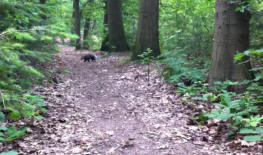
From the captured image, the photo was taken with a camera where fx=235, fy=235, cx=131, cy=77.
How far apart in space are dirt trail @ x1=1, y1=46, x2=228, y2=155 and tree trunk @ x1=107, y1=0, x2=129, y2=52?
22.1 feet

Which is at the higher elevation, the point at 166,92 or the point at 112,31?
the point at 112,31

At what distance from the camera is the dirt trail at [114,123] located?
370 cm

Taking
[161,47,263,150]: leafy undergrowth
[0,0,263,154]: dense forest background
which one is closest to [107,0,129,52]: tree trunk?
[0,0,263,154]: dense forest background

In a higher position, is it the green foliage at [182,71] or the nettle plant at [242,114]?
the green foliage at [182,71]

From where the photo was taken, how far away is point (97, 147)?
3.77 m

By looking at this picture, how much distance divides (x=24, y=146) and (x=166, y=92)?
384cm

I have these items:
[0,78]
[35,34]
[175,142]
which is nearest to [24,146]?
[0,78]

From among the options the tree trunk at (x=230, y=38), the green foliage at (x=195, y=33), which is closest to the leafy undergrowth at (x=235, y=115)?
the tree trunk at (x=230, y=38)

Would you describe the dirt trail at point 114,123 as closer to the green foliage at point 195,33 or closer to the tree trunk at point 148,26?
the green foliage at point 195,33

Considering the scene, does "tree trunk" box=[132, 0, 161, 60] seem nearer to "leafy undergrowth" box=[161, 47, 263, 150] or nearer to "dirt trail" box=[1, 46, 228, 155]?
"dirt trail" box=[1, 46, 228, 155]

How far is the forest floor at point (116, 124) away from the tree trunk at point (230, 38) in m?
1.28

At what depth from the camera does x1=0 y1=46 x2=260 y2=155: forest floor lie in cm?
370

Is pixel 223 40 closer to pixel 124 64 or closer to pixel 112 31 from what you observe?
pixel 124 64

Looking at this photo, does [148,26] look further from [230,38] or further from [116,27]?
[230,38]
